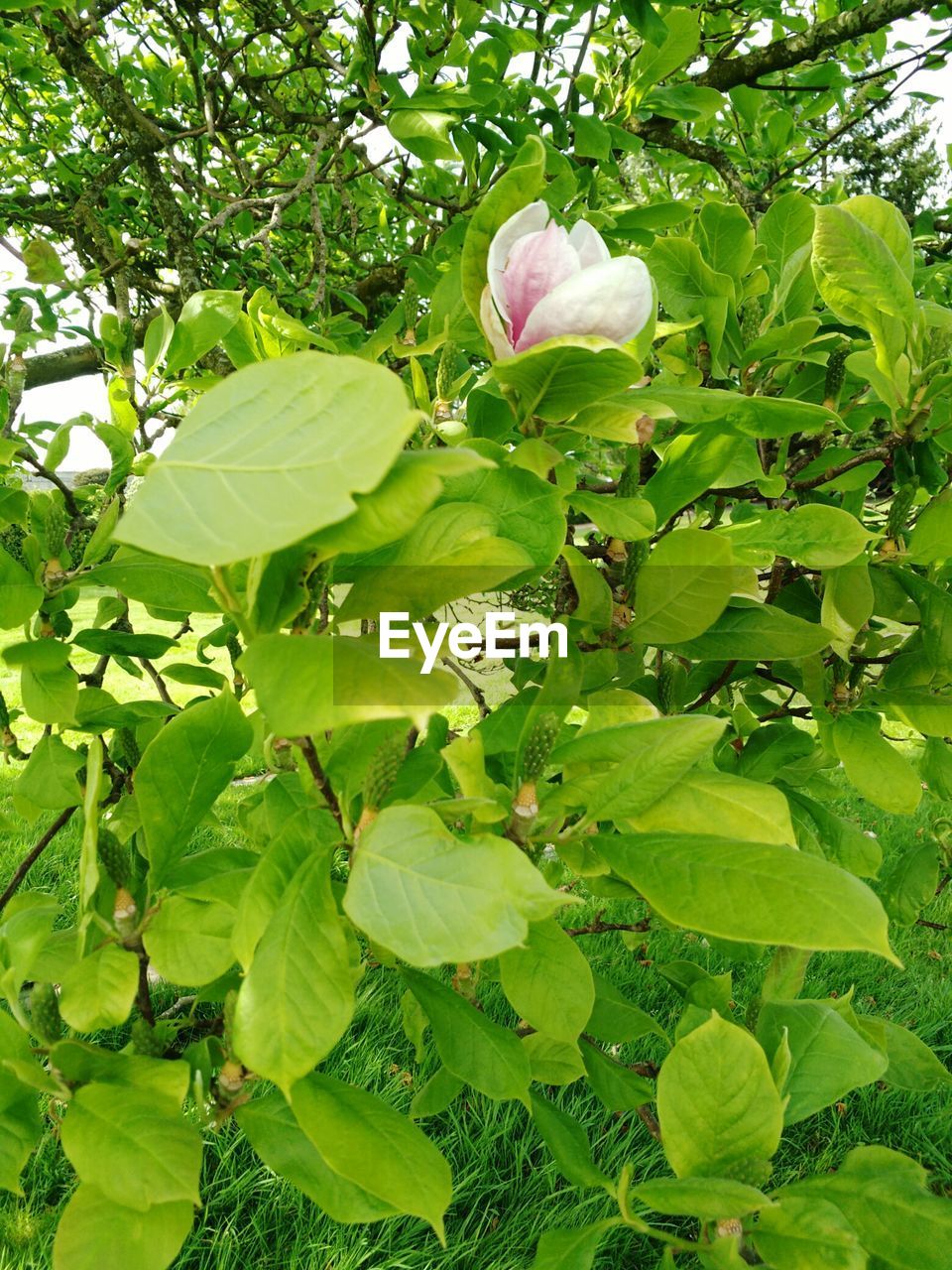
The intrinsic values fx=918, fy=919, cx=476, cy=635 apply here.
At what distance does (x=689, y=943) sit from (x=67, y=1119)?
8.09ft

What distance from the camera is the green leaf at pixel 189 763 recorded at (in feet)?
2.02

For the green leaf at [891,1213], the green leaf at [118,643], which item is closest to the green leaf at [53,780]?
the green leaf at [118,643]

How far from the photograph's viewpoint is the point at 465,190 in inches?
59.2

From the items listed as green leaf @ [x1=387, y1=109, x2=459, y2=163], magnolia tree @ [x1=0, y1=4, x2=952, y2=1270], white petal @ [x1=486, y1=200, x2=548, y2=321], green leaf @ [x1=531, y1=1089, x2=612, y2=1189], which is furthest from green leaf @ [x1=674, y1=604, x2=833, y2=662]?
green leaf @ [x1=387, y1=109, x2=459, y2=163]

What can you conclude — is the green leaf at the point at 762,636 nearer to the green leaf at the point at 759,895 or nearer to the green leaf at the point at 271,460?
the green leaf at the point at 759,895

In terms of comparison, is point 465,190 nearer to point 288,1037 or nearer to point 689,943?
point 288,1037

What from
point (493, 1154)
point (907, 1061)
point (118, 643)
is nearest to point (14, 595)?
point (118, 643)

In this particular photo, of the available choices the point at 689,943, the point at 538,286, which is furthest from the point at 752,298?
the point at 689,943

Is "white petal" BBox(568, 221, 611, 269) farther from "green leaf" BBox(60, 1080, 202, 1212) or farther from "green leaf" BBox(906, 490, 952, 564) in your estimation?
"green leaf" BBox(60, 1080, 202, 1212)

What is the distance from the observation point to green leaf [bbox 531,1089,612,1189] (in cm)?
84

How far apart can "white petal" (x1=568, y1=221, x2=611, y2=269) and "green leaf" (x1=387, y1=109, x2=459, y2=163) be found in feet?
2.53

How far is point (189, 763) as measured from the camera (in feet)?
2.05

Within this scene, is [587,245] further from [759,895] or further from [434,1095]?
[434,1095]

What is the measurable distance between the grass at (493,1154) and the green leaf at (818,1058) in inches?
31.9
